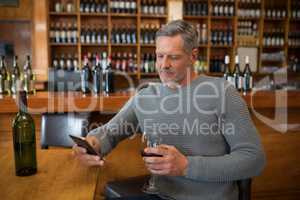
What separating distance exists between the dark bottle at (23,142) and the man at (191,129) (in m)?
0.17

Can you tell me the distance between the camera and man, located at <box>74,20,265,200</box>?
3.73 ft

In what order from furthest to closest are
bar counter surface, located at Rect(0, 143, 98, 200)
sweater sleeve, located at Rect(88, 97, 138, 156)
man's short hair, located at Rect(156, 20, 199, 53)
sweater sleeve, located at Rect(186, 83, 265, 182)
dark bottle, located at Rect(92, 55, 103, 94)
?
dark bottle, located at Rect(92, 55, 103, 94) < sweater sleeve, located at Rect(88, 97, 138, 156) < man's short hair, located at Rect(156, 20, 199, 53) < sweater sleeve, located at Rect(186, 83, 265, 182) < bar counter surface, located at Rect(0, 143, 98, 200)

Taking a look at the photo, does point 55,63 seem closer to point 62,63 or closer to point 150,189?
point 62,63

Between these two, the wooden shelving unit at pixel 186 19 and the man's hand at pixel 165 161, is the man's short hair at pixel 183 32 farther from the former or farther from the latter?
the wooden shelving unit at pixel 186 19

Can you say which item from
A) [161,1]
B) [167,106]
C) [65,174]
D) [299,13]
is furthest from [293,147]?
[299,13]

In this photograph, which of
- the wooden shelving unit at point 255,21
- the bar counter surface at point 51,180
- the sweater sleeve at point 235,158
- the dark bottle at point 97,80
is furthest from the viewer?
the wooden shelving unit at point 255,21

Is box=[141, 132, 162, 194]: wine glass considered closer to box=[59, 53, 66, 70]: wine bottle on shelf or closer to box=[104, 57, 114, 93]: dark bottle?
box=[104, 57, 114, 93]: dark bottle

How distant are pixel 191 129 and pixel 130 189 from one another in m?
0.42

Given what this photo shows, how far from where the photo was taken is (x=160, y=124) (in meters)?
1.36

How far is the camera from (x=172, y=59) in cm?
130

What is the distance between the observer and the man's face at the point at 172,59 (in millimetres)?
1282

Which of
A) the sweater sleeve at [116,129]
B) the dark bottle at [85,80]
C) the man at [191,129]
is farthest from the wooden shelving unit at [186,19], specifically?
the man at [191,129]

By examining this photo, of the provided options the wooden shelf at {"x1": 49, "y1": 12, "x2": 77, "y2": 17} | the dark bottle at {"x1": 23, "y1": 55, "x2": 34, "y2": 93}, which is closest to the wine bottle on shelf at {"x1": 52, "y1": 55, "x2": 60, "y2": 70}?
the wooden shelf at {"x1": 49, "y1": 12, "x2": 77, "y2": 17}

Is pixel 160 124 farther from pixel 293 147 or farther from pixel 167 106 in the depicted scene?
pixel 293 147
